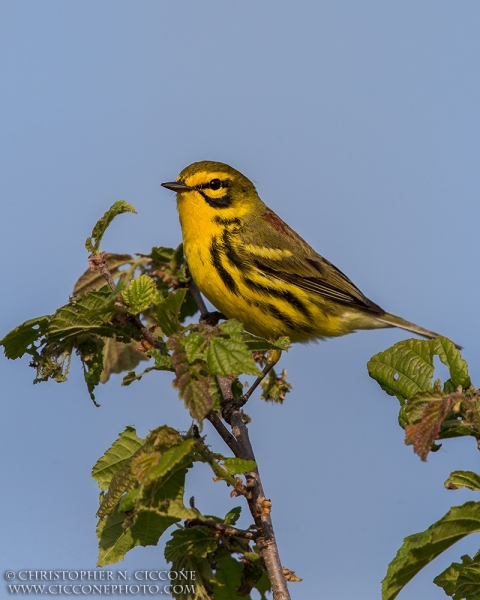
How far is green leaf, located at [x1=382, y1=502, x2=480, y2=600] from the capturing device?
2656 millimetres

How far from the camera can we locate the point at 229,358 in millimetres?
2760

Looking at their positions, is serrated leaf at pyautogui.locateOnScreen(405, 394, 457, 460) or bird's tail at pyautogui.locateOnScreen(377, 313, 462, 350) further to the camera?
bird's tail at pyautogui.locateOnScreen(377, 313, 462, 350)

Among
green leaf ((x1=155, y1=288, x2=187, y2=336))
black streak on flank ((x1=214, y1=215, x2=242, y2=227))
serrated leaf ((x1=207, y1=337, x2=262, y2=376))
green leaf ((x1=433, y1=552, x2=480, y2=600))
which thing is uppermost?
black streak on flank ((x1=214, y1=215, x2=242, y2=227))

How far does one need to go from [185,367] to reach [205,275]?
9.07ft

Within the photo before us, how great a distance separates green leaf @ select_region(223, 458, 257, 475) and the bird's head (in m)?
3.42

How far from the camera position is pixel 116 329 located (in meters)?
3.49

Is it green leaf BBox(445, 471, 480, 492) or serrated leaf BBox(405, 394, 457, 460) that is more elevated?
serrated leaf BBox(405, 394, 457, 460)

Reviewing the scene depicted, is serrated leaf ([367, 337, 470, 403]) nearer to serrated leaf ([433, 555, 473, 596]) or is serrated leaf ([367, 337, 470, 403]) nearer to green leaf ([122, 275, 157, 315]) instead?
serrated leaf ([433, 555, 473, 596])

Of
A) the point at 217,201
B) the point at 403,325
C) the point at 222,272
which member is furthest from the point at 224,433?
the point at 403,325

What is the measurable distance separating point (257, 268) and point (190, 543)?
310 centimetres

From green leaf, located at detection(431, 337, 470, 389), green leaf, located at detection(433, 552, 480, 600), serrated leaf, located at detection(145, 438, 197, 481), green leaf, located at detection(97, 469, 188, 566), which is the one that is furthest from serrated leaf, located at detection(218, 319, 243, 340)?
green leaf, located at detection(433, 552, 480, 600)

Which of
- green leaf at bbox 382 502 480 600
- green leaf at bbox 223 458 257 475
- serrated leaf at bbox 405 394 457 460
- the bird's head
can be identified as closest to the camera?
serrated leaf at bbox 405 394 457 460

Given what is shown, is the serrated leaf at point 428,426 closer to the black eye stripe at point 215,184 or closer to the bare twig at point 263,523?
the bare twig at point 263,523

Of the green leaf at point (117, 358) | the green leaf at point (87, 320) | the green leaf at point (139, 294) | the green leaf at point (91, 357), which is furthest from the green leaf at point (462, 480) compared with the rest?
the green leaf at point (117, 358)
